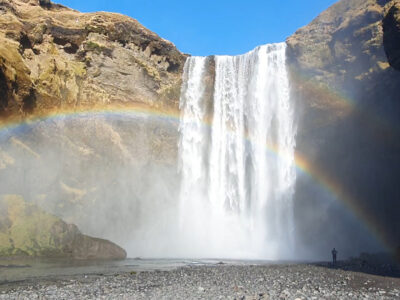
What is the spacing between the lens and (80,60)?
40406 mm

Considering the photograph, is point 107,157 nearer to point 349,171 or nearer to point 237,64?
point 237,64

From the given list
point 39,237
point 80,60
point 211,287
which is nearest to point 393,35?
point 211,287

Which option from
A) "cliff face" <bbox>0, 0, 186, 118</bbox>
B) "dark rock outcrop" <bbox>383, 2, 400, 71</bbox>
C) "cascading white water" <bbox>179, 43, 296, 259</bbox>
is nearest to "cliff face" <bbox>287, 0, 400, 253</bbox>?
"cascading white water" <bbox>179, 43, 296, 259</bbox>

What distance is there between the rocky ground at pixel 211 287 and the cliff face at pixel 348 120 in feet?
67.2

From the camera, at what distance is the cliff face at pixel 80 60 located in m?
33.2

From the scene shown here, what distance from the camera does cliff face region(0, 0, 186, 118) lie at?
33.2m

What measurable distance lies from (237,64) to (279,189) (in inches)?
629

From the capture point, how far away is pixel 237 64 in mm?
44812

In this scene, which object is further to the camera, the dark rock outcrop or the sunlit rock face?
the sunlit rock face

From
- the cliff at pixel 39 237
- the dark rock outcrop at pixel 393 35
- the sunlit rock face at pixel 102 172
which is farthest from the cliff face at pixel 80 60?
the dark rock outcrop at pixel 393 35

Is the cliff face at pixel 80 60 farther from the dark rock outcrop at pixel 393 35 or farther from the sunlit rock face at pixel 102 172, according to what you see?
the dark rock outcrop at pixel 393 35

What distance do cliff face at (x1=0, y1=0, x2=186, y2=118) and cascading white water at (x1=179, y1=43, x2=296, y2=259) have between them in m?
4.25

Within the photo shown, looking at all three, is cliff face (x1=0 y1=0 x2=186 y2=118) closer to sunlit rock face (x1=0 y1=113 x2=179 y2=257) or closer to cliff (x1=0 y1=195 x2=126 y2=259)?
sunlit rock face (x1=0 y1=113 x2=179 y2=257)

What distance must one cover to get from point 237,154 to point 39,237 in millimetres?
23147
